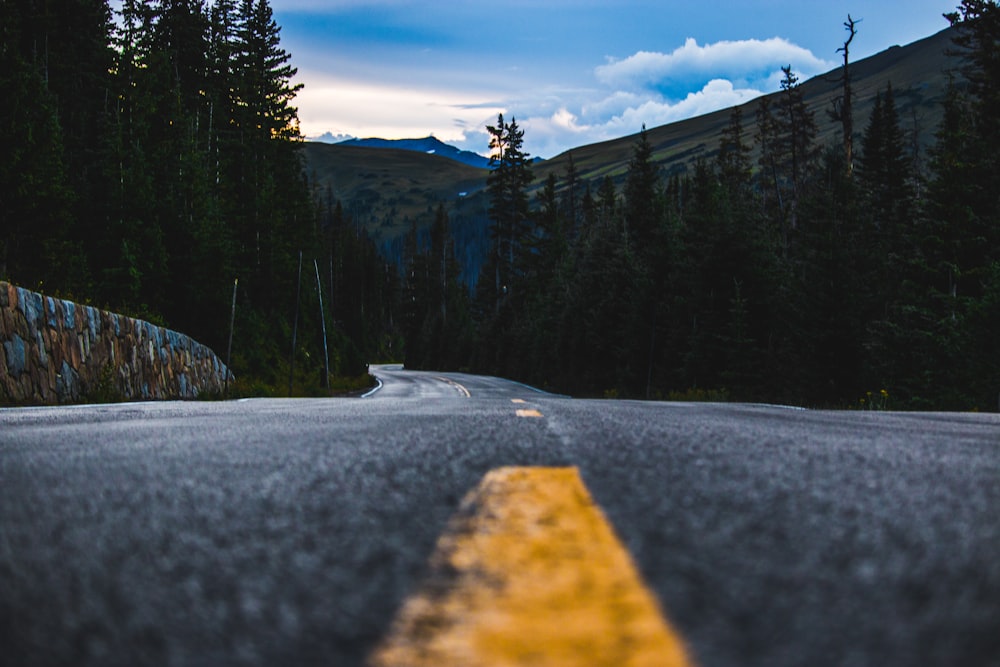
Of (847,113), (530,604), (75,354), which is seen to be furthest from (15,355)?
(847,113)

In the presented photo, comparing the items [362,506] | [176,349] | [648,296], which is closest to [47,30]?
[176,349]

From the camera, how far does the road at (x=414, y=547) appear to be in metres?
1.03

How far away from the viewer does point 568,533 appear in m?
1.65

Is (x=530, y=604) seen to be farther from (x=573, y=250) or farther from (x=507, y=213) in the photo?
(x=507, y=213)

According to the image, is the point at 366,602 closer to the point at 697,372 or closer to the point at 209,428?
the point at 209,428

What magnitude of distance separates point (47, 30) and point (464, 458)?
50.8 meters

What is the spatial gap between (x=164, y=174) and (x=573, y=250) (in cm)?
3859

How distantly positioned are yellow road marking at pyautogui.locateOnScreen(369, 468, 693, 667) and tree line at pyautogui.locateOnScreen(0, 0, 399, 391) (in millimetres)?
17933

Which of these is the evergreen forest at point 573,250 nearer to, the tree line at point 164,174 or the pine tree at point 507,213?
the tree line at point 164,174

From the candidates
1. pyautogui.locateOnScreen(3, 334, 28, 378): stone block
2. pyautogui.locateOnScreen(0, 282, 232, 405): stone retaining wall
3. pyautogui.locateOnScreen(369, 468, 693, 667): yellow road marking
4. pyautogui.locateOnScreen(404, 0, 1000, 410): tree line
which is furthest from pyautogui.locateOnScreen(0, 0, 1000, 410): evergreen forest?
pyautogui.locateOnScreen(369, 468, 693, 667): yellow road marking

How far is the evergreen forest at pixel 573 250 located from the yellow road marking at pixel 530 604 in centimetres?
1729

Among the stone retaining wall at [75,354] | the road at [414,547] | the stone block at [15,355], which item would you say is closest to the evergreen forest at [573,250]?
the stone retaining wall at [75,354]

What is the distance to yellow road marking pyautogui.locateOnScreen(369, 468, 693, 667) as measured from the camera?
3.23 ft

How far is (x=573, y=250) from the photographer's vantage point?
6394cm
